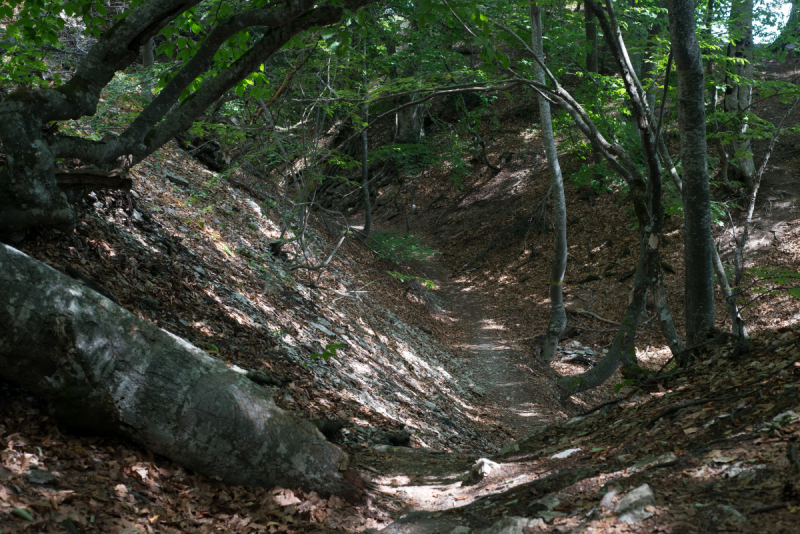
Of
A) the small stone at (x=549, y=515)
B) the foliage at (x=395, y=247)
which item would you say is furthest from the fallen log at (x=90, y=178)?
the foliage at (x=395, y=247)

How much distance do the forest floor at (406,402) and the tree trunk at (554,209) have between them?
0.80 metres

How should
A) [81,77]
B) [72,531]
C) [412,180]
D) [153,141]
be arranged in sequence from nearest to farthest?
[72,531], [81,77], [153,141], [412,180]

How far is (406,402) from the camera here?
699 cm

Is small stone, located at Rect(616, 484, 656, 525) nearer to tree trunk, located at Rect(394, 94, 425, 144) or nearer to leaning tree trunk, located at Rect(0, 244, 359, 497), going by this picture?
leaning tree trunk, located at Rect(0, 244, 359, 497)

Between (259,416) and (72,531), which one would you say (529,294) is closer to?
(259,416)

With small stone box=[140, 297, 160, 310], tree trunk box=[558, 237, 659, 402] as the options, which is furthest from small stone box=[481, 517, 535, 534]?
small stone box=[140, 297, 160, 310]

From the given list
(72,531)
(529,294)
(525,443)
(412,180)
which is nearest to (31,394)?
(72,531)

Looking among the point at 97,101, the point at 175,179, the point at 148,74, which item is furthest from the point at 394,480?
the point at 148,74

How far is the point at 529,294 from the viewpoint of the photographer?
14.6m

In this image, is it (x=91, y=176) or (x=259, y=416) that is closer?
(x=259, y=416)

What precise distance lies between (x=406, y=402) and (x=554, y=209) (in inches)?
224

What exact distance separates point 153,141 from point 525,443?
14.7 ft

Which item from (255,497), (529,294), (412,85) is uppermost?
(412,85)

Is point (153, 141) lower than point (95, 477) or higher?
higher
